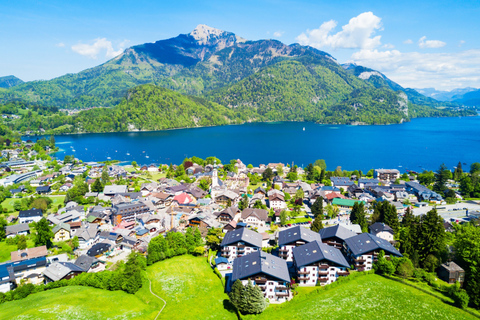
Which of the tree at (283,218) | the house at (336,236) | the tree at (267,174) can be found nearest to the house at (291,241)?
the house at (336,236)

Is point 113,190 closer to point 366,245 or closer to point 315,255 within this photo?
point 315,255

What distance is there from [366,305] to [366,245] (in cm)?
897

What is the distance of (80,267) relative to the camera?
3528cm

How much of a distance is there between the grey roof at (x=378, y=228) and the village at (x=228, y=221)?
0.15 m

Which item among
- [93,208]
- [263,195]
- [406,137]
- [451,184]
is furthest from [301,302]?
[406,137]

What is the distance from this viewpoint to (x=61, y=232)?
4544 centimetres

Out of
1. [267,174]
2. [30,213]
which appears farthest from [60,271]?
[267,174]

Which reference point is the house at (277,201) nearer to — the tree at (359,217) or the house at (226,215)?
the house at (226,215)

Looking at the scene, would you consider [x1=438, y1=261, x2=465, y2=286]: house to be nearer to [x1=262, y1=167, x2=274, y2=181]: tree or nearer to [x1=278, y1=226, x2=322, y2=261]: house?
[x1=278, y1=226, x2=322, y2=261]: house

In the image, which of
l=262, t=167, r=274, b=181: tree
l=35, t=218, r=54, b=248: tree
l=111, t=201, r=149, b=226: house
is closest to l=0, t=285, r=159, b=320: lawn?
l=35, t=218, r=54, b=248: tree

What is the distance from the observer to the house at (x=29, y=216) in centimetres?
5191

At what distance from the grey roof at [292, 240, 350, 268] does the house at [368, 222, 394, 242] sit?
38.6ft

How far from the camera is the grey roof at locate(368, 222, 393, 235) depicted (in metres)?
42.3

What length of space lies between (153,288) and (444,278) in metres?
32.0
